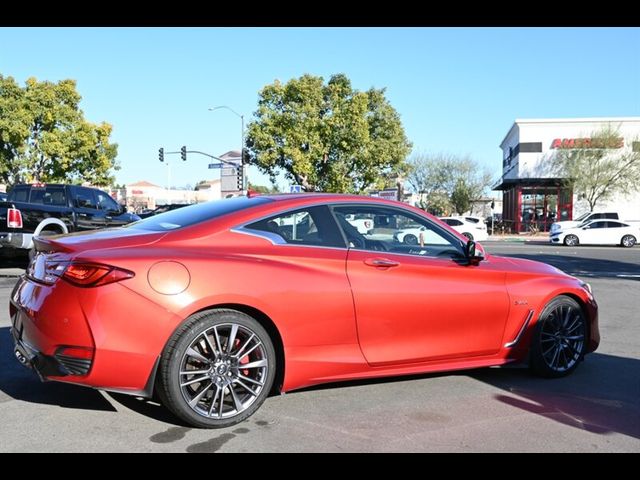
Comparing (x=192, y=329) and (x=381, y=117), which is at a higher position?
(x=381, y=117)

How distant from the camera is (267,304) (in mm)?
3725

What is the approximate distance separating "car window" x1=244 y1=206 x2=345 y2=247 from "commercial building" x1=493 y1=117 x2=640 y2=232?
40.8 meters

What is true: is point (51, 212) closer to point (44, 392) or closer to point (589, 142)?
point (44, 392)

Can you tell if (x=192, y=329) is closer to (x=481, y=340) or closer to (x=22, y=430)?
(x=22, y=430)

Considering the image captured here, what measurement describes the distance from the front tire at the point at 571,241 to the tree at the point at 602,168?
12911mm

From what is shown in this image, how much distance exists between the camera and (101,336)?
3350mm

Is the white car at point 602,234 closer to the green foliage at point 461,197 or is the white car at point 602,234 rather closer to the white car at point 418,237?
the white car at point 418,237

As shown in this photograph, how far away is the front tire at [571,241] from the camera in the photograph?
93.9 feet

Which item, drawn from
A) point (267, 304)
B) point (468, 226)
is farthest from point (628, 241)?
point (267, 304)

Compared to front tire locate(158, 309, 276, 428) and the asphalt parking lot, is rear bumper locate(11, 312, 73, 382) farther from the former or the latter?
front tire locate(158, 309, 276, 428)

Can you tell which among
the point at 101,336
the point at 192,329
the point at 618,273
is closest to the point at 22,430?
the point at 101,336

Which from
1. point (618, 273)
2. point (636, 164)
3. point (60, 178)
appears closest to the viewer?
point (618, 273)

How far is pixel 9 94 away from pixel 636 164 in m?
39.9

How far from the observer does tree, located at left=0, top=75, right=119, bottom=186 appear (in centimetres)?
3041
